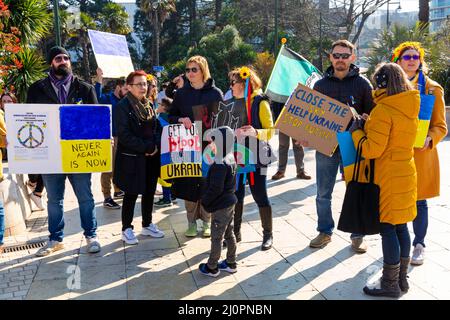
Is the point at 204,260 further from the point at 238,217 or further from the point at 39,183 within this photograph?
the point at 39,183

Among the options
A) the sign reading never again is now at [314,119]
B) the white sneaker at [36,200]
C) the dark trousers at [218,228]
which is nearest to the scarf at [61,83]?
the dark trousers at [218,228]

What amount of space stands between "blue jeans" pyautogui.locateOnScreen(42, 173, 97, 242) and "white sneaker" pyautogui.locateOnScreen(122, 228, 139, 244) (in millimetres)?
331

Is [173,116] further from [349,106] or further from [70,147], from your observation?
[349,106]

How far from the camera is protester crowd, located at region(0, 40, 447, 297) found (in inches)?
139

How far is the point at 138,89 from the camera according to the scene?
489cm

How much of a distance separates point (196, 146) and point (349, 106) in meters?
1.66

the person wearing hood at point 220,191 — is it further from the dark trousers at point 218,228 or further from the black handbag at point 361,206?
the black handbag at point 361,206

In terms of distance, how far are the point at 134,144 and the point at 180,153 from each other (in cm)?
54

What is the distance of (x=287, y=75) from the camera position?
6328mm

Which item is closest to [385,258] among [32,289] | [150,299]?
[150,299]

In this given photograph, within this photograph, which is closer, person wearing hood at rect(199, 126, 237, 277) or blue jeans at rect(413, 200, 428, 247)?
person wearing hood at rect(199, 126, 237, 277)

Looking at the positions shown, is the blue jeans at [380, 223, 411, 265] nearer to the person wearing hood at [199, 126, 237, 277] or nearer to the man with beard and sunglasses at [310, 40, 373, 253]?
the man with beard and sunglasses at [310, 40, 373, 253]

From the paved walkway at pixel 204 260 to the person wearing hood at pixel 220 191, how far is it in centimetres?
26

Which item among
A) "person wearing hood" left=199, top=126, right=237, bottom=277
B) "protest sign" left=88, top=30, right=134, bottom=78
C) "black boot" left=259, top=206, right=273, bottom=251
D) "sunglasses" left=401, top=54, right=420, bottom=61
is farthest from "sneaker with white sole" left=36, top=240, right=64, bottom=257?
"sunglasses" left=401, top=54, right=420, bottom=61
